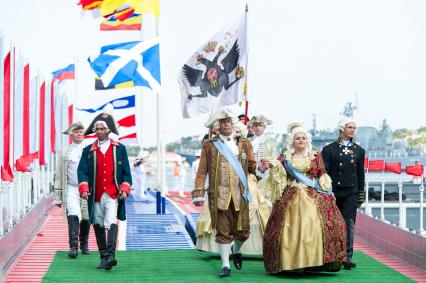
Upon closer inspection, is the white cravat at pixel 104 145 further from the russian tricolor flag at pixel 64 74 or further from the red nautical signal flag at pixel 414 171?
the russian tricolor flag at pixel 64 74

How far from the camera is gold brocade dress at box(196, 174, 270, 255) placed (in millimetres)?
12375

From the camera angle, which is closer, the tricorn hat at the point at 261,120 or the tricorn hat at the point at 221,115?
the tricorn hat at the point at 221,115

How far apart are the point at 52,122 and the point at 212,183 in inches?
556

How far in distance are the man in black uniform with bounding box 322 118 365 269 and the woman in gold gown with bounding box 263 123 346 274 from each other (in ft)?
2.56

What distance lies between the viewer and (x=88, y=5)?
26.0 meters

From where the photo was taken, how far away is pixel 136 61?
2195cm

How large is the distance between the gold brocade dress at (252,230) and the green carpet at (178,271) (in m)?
0.16

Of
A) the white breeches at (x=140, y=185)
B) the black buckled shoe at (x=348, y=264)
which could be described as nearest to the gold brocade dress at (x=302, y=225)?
the black buckled shoe at (x=348, y=264)

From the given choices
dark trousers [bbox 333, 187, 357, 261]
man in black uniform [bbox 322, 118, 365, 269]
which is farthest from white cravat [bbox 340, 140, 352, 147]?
dark trousers [bbox 333, 187, 357, 261]

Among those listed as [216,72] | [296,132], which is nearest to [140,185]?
[216,72]

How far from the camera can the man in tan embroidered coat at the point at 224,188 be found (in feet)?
36.1

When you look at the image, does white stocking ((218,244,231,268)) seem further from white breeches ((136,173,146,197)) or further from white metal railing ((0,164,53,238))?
white breeches ((136,173,146,197))

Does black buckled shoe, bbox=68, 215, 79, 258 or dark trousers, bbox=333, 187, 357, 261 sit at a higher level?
dark trousers, bbox=333, 187, 357, 261

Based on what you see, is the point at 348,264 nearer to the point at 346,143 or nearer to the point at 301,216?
the point at 301,216
